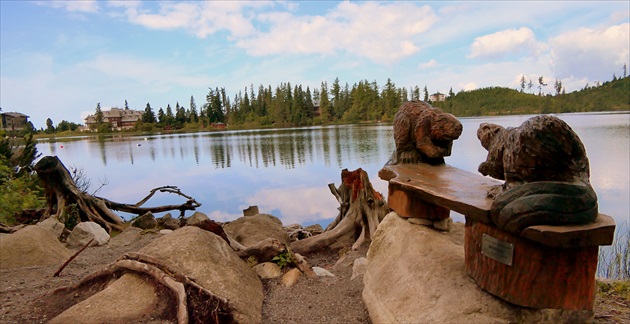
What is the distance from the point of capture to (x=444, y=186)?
3238 millimetres

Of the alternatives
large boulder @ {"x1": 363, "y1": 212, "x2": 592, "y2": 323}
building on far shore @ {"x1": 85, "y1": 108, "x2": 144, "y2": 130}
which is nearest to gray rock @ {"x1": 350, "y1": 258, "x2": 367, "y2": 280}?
large boulder @ {"x1": 363, "y1": 212, "x2": 592, "y2": 323}

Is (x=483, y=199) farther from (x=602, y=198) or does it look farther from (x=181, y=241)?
(x=602, y=198)

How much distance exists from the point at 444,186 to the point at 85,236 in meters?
7.47

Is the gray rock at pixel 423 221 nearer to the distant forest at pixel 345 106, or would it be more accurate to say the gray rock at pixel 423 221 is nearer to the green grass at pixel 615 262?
the green grass at pixel 615 262

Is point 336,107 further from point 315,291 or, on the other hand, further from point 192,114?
point 315,291

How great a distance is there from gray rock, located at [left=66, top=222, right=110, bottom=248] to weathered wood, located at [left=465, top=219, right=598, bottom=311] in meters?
7.54

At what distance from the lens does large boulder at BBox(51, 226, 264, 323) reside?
3.57 metres

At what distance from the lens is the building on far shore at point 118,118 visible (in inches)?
3360

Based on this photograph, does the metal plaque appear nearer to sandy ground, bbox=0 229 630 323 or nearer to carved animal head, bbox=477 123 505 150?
carved animal head, bbox=477 123 505 150

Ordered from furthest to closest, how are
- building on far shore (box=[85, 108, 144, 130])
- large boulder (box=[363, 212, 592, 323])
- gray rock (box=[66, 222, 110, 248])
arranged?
building on far shore (box=[85, 108, 144, 130])
gray rock (box=[66, 222, 110, 248])
large boulder (box=[363, 212, 592, 323])

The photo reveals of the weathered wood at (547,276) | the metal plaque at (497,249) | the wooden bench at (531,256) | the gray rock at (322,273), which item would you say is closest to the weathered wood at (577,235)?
the wooden bench at (531,256)

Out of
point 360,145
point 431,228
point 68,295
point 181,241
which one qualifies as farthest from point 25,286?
point 360,145

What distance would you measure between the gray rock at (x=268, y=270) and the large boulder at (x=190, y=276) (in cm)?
Result: 21

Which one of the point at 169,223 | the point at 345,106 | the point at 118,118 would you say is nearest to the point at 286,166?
the point at 169,223
